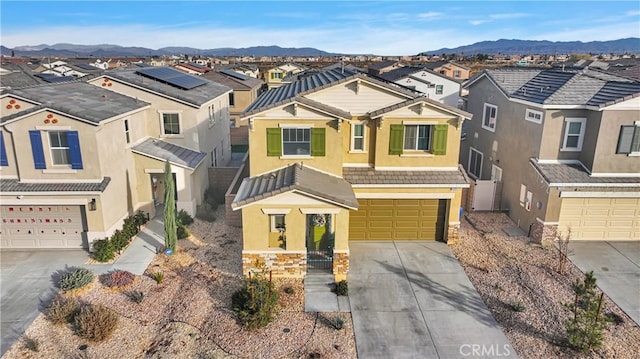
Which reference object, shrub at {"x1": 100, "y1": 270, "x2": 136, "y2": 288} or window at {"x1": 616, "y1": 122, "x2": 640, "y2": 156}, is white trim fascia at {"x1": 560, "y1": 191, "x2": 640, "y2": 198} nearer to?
window at {"x1": 616, "y1": 122, "x2": 640, "y2": 156}

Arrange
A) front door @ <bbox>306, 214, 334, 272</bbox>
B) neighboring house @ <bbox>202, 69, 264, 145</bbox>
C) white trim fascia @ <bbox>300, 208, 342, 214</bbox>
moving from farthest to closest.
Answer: neighboring house @ <bbox>202, 69, 264, 145</bbox>, front door @ <bbox>306, 214, 334, 272</bbox>, white trim fascia @ <bbox>300, 208, 342, 214</bbox>

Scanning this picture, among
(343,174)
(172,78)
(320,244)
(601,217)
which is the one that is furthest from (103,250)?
(601,217)

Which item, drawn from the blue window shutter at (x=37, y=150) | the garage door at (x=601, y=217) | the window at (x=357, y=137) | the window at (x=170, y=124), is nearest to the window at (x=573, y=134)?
the garage door at (x=601, y=217)

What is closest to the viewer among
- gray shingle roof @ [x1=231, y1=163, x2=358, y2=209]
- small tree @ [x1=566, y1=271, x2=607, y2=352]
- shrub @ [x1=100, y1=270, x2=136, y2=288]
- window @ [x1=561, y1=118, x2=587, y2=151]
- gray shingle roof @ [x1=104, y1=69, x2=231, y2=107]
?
small tree @ [x1=566, y1=271, x2=607, y2=352]

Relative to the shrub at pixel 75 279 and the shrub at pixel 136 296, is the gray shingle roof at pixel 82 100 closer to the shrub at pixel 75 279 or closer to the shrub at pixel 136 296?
the shrub at pixel 75 279

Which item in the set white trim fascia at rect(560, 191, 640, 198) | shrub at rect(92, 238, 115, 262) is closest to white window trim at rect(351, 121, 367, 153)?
white trim fascia at rect(560, 191, 640, 198)

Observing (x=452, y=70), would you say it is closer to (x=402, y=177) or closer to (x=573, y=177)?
(x=573, y=177)

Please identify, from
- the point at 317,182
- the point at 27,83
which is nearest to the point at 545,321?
the point at 317,182
